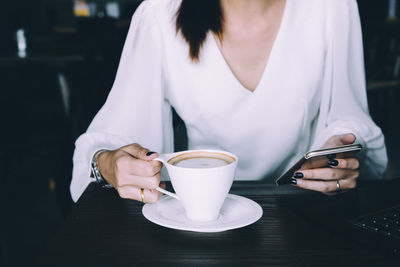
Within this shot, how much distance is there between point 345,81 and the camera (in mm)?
1128

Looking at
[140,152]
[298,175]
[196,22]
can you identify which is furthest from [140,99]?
[298,175]

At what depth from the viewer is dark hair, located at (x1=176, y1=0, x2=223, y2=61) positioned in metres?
1.11

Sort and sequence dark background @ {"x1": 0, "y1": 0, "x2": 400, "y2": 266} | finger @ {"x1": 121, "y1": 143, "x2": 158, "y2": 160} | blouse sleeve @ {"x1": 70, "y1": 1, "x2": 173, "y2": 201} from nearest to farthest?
finger @ {"x1": 121, "y1": 143, "x2": 158, "y2": 160} → blouse sleeve @ {"x1": 70, "y1": 1, "x2": 173, "y2": 201} → dark background @ {"x1": 0, "y1": 0, "x2": 400, "y2": 266}

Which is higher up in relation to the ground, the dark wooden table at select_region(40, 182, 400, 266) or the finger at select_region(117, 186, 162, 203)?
the finger at select_region(117, 186, 162, 203)

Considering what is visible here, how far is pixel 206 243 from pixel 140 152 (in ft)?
0.68

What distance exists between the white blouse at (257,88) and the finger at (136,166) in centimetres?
32

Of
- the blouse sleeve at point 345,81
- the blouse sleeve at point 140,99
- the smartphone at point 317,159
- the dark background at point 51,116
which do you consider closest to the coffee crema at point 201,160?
the smartphone at point 317,159

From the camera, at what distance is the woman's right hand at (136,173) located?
0.69 metres

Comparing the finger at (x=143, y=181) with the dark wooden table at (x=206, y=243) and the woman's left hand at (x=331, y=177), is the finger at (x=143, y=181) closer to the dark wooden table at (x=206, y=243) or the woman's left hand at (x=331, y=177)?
the dark wooden table at (x=206, y=243)

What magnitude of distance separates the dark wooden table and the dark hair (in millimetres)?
517

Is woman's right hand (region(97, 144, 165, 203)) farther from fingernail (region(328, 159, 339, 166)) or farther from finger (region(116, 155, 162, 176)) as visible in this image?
fingernail (region(328, 159, 339, 166))

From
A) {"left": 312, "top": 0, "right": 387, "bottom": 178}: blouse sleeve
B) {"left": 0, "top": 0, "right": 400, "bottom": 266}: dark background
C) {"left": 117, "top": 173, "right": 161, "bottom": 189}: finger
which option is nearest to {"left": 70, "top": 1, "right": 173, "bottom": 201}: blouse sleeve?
{"left": 0, "top": 0, "right": 400, "bottom": 266}: dark background

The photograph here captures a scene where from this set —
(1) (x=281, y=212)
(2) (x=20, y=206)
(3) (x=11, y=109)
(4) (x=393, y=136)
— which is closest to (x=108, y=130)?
(1) (x=281, y=212)

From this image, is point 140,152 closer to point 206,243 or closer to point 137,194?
point 137,194
